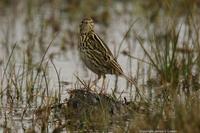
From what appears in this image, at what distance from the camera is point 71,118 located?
23.2 feet

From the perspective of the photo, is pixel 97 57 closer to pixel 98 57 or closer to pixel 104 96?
pixel 98 57

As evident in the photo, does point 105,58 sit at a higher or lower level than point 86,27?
lower

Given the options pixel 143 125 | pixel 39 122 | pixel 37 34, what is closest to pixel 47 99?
pixel 39 122

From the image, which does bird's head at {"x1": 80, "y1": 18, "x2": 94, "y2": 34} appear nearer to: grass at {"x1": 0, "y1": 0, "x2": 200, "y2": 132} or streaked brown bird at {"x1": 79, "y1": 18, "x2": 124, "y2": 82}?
streaked brown bird at {"x1": 79, "y1": 18, "x2": 124, "y2": 82}

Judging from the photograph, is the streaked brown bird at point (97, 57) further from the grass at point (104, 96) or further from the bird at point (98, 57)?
the grass at point (104, 96)

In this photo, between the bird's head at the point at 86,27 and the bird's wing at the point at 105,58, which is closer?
the bird's wing at the point at 105,58

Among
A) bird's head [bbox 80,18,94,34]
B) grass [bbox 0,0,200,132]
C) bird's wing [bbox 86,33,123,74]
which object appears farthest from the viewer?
bird's head [bbox 80,18,94,34]

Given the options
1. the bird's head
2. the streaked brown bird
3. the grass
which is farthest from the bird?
the grass

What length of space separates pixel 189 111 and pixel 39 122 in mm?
1562

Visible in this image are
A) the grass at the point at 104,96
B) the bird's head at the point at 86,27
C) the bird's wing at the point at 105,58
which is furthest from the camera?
the bird's head at the point at 86,27

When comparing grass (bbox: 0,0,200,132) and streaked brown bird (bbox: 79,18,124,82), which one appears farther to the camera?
streaked brown bird (bbox: 79,18,124,82)

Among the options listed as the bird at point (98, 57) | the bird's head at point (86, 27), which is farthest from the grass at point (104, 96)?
the bird's head at point (86, 27)

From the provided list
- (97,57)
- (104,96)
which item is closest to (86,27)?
(97,57)

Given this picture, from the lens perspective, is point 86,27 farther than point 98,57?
Yes
